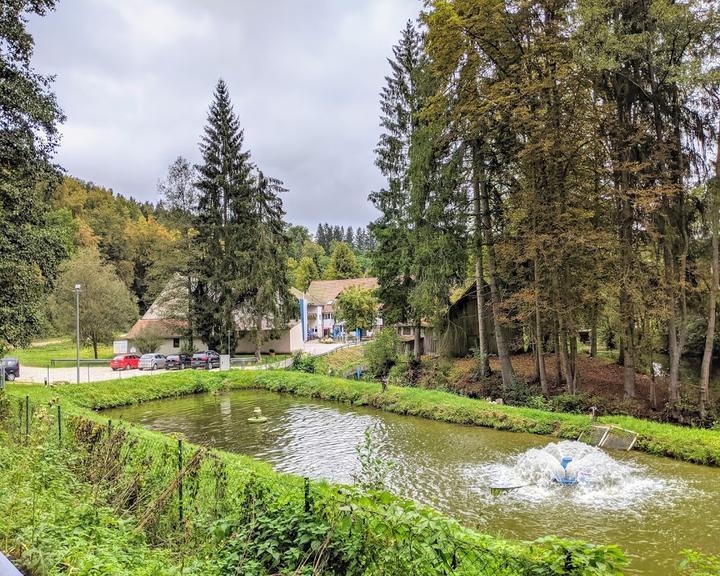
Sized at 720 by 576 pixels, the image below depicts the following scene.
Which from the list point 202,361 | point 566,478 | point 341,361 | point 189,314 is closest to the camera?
point 566,478

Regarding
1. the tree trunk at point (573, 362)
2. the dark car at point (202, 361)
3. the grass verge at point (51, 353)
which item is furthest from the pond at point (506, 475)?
the grass verge at point (51, 353)

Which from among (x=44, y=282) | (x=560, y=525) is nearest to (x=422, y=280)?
(x=560, y=525)

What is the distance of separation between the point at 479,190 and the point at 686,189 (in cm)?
783

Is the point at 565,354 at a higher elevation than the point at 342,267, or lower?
lower

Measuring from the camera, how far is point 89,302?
32812 mm

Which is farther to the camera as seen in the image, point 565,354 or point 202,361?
point 202,361

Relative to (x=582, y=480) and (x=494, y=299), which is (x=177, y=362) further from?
→ (x=582, y=480)

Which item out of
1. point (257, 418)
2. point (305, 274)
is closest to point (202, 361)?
point (257, 418)

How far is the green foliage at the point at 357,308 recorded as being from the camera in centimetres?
4188

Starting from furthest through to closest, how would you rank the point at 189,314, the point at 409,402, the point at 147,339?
the point at 147,339 < the point at 189,314 < the point at 409,402

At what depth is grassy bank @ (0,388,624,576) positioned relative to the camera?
4.02 metres

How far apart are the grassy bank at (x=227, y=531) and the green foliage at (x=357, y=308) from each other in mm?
34057

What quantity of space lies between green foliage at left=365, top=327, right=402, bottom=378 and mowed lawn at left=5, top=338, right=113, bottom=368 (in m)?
24.5

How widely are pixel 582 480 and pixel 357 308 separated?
31.7 metres
